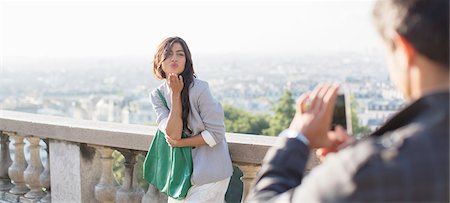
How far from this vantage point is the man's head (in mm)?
1646

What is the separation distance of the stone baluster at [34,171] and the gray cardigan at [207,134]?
1.49 m

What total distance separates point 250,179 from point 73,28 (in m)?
158

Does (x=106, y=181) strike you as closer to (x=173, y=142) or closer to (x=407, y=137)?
(x=173, y=142)

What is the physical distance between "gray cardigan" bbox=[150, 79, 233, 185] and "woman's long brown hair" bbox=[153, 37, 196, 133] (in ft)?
0.09

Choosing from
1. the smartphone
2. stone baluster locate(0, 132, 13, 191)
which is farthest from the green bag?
the smartphone

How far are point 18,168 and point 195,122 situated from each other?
1.97 meters

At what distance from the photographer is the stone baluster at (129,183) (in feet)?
16.8

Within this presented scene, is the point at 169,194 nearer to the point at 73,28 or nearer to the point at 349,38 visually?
the point at 73,28

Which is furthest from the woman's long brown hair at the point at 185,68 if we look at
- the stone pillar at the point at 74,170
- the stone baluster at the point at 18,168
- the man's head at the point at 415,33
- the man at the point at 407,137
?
the man's head at the point at 415,33

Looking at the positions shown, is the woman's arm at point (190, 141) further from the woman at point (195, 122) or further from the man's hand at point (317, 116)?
the man's hand at point (317, 116)

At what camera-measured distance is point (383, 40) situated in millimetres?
1800

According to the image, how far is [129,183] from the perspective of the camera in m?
5.15

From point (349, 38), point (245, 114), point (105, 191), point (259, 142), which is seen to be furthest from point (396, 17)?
point (349, 38)

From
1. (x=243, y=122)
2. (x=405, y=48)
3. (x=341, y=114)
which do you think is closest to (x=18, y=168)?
(x=341, y=114)
